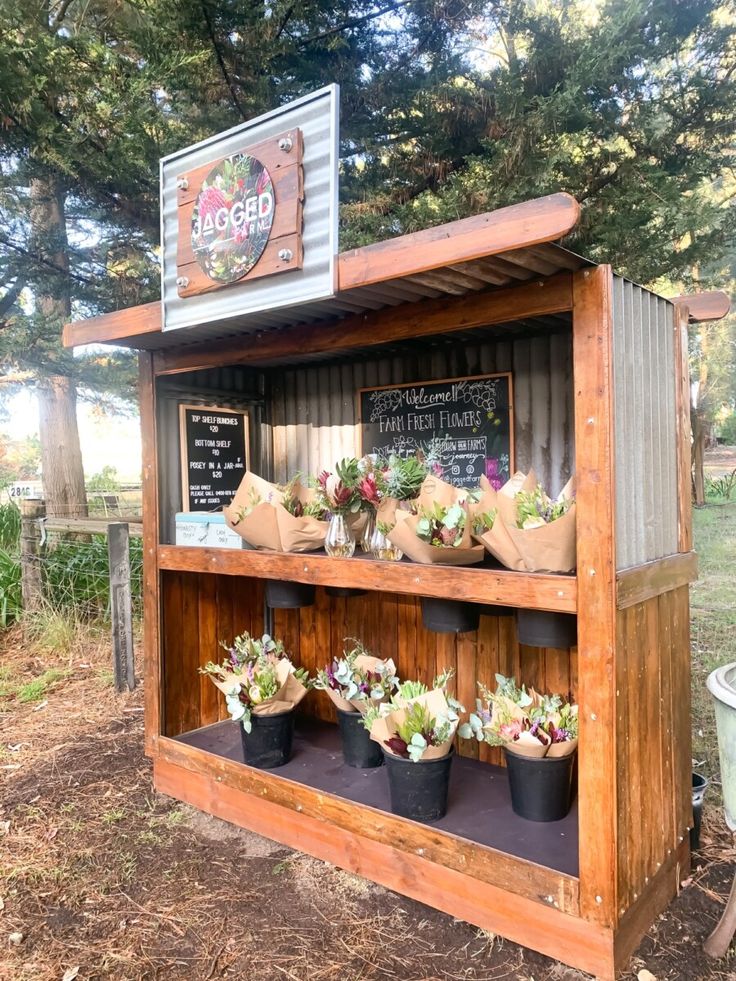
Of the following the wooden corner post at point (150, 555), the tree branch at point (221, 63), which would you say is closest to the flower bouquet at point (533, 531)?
the wooden corner post at point (150, 555)

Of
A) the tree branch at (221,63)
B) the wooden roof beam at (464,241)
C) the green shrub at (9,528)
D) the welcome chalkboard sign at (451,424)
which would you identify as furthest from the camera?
the green shrub at (9,528)

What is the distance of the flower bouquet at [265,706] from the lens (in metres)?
2.65

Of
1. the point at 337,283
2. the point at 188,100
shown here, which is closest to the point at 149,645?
the point at 337,283

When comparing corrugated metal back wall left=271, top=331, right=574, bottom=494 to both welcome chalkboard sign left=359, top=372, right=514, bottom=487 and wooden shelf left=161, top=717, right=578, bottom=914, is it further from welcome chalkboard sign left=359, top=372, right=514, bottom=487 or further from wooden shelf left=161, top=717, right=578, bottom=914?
wooden shelf left=161, top=717, right=578, bottom=914

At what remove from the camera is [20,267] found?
4.09 metres

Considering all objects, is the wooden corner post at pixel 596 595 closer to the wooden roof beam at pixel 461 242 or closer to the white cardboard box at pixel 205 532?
the wooden roof beam at pixel 461 242

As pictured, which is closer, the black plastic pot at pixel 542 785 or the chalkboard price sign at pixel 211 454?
the black plastic pot at pixel 542 785

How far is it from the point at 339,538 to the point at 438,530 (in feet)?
1.61

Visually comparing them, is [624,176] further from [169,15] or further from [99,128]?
[99,128]

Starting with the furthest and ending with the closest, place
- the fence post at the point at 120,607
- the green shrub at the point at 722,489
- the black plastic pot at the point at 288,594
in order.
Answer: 1. the green shrub at the point at 722,489
2. the fence post at the point at 120,607
3. the black plastic pot at the point at 288,594

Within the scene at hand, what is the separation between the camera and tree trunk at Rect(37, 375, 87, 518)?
652cm

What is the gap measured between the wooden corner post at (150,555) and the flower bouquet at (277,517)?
1.71ft

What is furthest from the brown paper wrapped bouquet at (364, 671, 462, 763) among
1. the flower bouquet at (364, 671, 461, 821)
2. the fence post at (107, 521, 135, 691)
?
the fence post at (107, 521, 135, 691)

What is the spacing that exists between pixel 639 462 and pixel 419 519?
672mm
